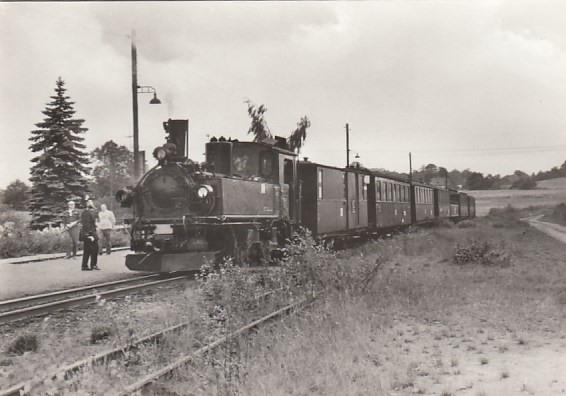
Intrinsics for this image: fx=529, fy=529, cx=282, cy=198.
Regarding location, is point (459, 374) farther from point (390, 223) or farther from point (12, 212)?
point (390, 223)

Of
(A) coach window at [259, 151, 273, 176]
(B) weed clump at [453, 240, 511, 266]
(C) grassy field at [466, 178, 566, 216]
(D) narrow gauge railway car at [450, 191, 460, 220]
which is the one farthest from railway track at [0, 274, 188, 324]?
(C) grassy field at [466, 178, 566, 216]

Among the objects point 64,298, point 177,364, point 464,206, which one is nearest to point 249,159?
point 64,298

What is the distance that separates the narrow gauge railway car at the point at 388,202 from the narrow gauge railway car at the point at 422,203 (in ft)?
3.78

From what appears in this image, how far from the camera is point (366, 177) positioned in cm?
1880

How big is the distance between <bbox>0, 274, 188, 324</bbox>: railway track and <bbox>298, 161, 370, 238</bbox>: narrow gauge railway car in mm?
3912

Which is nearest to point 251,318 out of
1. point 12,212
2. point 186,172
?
point 186,172

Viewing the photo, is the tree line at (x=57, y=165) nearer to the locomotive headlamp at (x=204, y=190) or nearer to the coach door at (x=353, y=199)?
the locomotive headlamp at (x=204, y=190)

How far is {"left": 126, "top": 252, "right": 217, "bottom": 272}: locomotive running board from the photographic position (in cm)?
938

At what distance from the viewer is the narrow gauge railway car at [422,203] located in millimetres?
26844

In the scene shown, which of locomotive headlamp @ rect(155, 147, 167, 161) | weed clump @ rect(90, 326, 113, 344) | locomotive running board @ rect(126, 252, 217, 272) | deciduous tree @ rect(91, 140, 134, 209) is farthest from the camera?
deciduous tree @ rect(91, 140, 134, 209)

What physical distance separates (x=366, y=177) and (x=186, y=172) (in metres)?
10.2

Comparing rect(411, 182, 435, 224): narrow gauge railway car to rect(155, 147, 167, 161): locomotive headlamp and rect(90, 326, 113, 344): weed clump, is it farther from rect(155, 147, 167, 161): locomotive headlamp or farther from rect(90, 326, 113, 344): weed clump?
rect(90, 326, 113, 344): weed clump

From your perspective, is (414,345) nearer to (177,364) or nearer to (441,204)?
(177,364)

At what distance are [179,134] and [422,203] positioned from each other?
2117 centimetres
